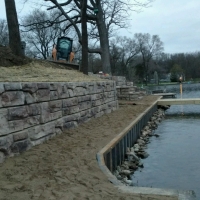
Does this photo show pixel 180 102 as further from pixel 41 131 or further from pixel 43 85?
pixel 41 131

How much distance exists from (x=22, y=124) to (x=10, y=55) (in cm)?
489

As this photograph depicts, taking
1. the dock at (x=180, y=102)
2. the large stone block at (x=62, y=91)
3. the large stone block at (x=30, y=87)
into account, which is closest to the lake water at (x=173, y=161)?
the large stone block at (x=62, y=91)

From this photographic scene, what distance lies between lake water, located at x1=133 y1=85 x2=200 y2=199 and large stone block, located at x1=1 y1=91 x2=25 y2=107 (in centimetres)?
275

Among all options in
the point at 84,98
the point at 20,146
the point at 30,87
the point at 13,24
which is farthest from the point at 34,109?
the point at 13,24

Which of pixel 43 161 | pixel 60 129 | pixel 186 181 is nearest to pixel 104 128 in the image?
pixel 60 129

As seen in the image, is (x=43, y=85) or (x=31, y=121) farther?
(x=43, y=85)

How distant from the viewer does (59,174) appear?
4359 millimetres

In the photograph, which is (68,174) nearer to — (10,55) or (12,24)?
(10,55)

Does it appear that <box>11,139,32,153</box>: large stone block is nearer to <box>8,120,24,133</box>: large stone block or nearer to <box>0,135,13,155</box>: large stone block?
<box>0,135,13,155</box>: large stone block

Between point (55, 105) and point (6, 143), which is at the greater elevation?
point (55, 105)

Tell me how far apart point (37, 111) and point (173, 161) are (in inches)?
142

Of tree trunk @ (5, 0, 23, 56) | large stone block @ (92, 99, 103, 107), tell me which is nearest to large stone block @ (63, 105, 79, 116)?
large stone block @ (92, 99, 103, 107)

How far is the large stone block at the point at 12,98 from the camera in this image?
4922mm

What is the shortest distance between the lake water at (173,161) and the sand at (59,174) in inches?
49.9
